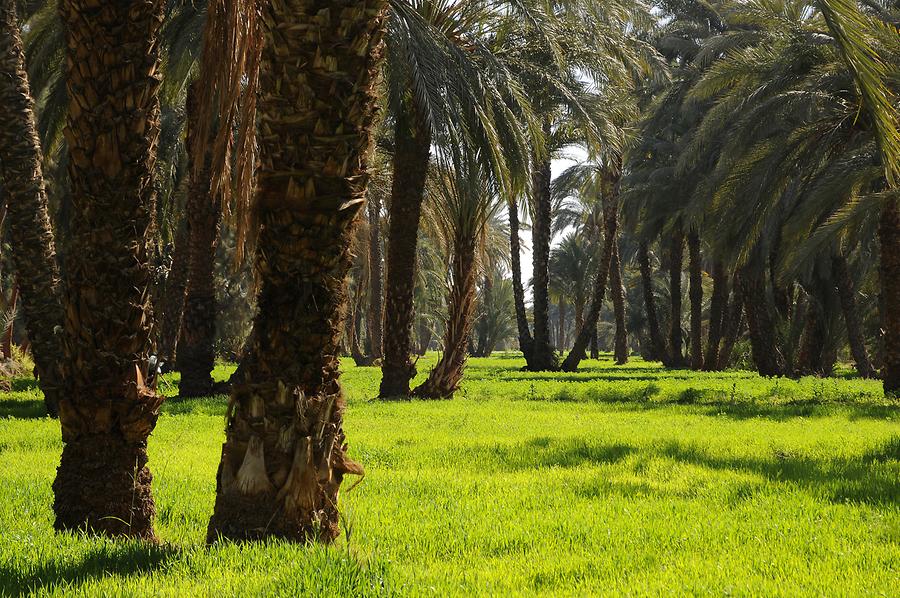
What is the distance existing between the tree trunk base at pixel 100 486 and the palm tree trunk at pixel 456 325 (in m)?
10.3

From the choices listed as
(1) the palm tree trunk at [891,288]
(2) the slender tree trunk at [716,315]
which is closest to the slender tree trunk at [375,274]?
(2) the slender tree trunk at [716,315]

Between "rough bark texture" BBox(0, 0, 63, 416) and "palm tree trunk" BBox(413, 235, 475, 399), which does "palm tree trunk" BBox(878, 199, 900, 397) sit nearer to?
"palm tree trunk" BBox(413, 235, 475, 399)

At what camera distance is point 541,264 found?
24219 millimetres

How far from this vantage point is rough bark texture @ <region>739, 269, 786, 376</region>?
2200cm

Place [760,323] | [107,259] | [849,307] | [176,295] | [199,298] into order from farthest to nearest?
[760,323], [849,307], [176,295], [199,298], [107,259]

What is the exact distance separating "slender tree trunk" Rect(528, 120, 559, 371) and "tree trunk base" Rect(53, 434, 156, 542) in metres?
19.4

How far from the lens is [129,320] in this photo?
4.29m

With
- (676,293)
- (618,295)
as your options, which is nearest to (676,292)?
(676,293)

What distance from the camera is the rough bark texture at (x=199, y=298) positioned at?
543 inches

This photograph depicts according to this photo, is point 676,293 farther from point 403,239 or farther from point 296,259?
point 296,259

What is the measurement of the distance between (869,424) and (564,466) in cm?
512

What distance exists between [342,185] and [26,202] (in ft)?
23.0

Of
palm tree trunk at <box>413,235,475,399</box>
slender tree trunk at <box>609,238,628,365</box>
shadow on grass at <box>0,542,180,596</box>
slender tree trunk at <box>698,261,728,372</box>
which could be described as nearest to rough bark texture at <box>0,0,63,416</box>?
shadow on grass at <box>0,542,180,596</box>

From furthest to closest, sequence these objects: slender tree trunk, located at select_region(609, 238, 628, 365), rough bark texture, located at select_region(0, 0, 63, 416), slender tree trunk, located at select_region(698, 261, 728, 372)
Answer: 1. slender tree trunk, located at select_region(609, 238, 628, 365)
2. slender tree trunk, located at select_region(698, 261, 728, 372)
3. rough bark texture, located at select_region(0, 0, 63, 416)
